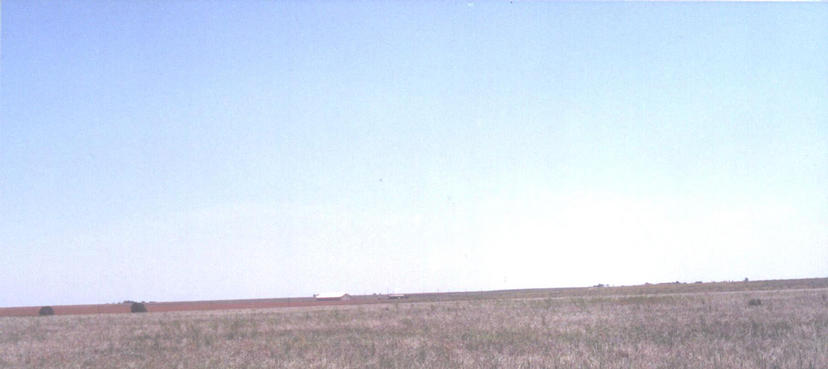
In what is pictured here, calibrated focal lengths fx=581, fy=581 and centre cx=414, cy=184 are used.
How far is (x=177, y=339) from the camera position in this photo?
20.5m

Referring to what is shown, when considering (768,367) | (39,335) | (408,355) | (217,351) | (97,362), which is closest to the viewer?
(768,367)

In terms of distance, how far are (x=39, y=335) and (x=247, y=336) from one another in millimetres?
10598

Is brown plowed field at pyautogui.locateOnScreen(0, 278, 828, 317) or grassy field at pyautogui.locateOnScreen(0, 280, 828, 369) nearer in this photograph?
grassy field at pyautogui.locateOnScreen(0, 280, 828, 369)

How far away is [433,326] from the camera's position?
71.8ft

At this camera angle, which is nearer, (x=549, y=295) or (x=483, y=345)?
(x=483, y=345)

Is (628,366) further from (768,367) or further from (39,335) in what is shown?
(39,335)

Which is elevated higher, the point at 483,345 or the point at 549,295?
the point at 483,345

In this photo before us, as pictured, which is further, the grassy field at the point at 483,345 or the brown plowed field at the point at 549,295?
the brown plowed field at the point at 549,295

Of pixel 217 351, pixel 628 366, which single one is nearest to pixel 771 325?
pixel 628 366

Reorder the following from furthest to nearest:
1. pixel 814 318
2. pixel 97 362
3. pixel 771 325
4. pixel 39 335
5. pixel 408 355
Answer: pixel 39 335 → pixel 814 318 → pixel 771 325 → pixel 97 362 → pixel 408 355

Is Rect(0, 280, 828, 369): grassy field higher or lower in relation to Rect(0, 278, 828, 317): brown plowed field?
higher

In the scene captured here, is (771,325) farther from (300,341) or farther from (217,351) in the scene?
(217,351)

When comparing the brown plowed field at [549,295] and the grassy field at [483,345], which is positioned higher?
the grassy field at [483,345]

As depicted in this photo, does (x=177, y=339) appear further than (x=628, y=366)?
Yes
